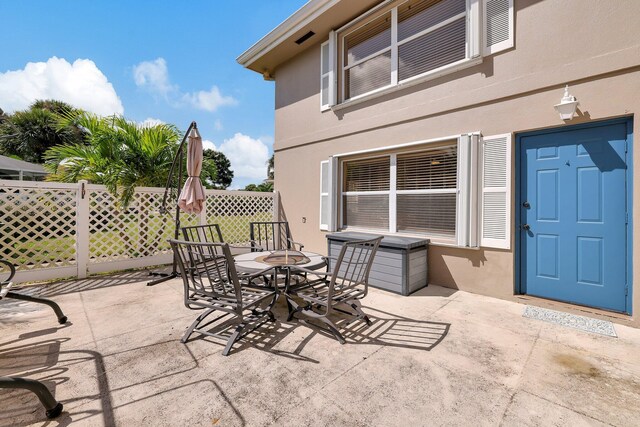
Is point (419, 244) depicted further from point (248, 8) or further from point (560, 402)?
point (248, 8)

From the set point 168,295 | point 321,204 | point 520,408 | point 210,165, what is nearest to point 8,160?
point 210,165

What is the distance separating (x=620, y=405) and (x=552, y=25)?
13.9ft

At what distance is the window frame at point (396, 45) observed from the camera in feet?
13.4

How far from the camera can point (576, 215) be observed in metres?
3.47

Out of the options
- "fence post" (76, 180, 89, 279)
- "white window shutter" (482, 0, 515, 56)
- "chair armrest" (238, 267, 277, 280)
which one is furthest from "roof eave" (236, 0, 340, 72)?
"chair armrest" (238, 267, 277, 280)

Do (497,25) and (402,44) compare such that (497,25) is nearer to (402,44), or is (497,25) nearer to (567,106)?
(402,44)

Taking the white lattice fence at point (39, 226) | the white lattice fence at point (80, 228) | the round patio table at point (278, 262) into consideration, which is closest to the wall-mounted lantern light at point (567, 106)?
the round patio table at point (278, 262)

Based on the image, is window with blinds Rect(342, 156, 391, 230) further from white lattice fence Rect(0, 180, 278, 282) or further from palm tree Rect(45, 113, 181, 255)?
palm tree Rect(45, 113, 181, 255)

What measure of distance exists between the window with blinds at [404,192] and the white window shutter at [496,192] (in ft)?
1.46

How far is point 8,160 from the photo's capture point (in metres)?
11.1

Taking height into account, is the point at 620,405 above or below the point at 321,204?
below

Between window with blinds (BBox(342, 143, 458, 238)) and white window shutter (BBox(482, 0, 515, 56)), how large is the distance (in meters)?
1.46

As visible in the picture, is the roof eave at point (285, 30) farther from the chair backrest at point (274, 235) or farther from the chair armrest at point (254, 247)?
the chair armrest at point (254, 247)

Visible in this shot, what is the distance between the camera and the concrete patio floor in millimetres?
1763
